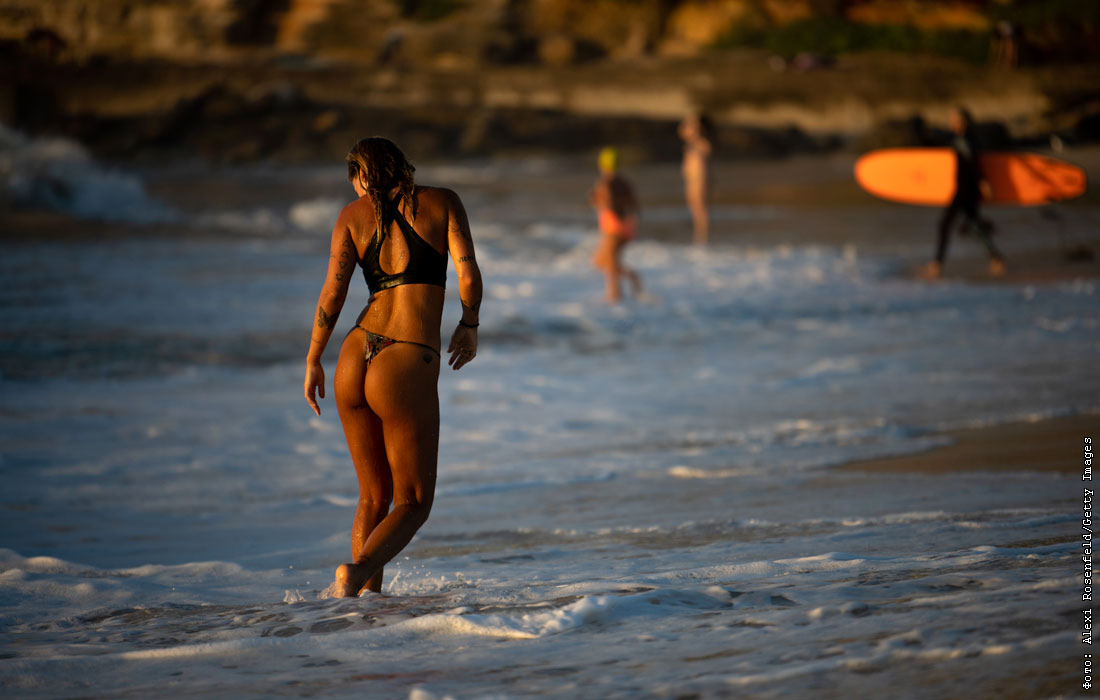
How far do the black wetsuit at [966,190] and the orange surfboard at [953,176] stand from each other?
299 millimetres

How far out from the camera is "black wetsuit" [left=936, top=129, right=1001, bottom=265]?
15023mm

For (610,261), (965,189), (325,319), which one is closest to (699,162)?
(965,189)

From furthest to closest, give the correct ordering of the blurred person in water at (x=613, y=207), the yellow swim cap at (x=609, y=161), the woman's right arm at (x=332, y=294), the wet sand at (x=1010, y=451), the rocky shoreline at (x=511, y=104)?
1. the rocky shoreline at (x=511, y=104)
2. the blurred person in water at (x=613, y=207)
3. the yellow swim cap at (x=609, y=161)
4. the wet sand at (x=1010, y=451)
5. the woman's right arm at (x=332, y=294)

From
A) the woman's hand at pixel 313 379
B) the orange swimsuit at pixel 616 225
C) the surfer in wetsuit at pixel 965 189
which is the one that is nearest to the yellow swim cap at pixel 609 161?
the orange swimsuit at pixel 616 225

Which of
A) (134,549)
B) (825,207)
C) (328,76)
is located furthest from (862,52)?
(134,549)

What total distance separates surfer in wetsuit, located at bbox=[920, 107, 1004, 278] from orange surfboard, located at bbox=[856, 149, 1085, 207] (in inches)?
11.9

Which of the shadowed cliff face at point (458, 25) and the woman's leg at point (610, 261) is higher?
the shadowed cliff face at point (458, 25)

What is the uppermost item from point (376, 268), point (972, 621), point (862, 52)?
point (862, 52)

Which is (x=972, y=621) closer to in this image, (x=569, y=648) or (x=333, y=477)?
(x=569, y=648)

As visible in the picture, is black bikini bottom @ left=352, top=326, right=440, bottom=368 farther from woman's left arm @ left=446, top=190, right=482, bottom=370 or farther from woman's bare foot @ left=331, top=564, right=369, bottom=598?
woman's bare foot @ left=331, top=564, right=369, bottom=598

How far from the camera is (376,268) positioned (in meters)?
4.54

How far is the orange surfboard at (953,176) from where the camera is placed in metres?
15.9

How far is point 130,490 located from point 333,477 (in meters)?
1.19

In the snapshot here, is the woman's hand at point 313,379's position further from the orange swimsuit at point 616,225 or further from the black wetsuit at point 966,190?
the black wetsuit at point 966,190
